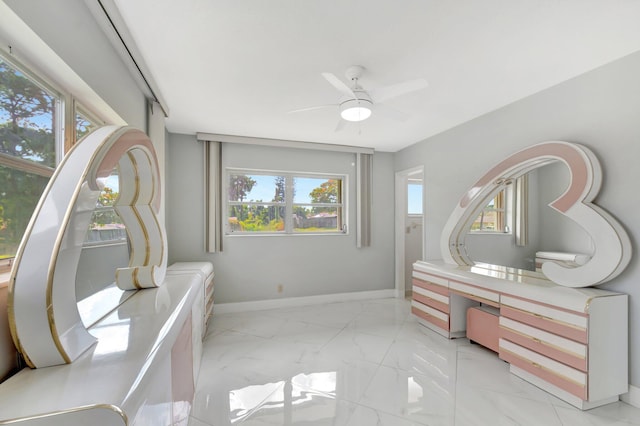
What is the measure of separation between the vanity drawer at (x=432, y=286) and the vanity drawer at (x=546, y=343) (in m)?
0.66

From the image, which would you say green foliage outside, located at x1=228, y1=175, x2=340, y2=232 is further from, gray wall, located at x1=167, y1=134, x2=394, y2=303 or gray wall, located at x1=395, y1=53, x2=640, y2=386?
gray wall, located at x1=395, y1=53, x2=640, y2=386

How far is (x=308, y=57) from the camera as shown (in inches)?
81.4

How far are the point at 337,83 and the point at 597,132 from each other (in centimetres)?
204

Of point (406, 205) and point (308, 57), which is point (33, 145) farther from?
point (406, 205)

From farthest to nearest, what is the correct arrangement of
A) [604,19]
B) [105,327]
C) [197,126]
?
1. [197,126]
2. [604,19]
3. [105,327]

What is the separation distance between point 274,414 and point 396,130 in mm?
3249

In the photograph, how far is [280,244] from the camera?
4.29 metres

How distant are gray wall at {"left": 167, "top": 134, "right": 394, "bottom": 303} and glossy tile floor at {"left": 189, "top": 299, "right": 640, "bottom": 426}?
84 cm

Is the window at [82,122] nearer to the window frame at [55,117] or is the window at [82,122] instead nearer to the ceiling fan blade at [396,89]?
the window frame at [55,117]

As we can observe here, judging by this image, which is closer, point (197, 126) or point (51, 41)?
point (51, 41)

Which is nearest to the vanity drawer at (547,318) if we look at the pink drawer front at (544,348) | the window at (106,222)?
the pink drawer front at (544,348)

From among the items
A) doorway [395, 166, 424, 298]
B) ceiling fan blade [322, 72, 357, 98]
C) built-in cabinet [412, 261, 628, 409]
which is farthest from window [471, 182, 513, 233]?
ceiling fan blade [322, 72, 357, 98]

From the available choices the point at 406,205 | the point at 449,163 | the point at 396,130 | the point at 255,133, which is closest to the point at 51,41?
the point at 255,133

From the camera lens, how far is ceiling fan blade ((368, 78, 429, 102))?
1922 mm
